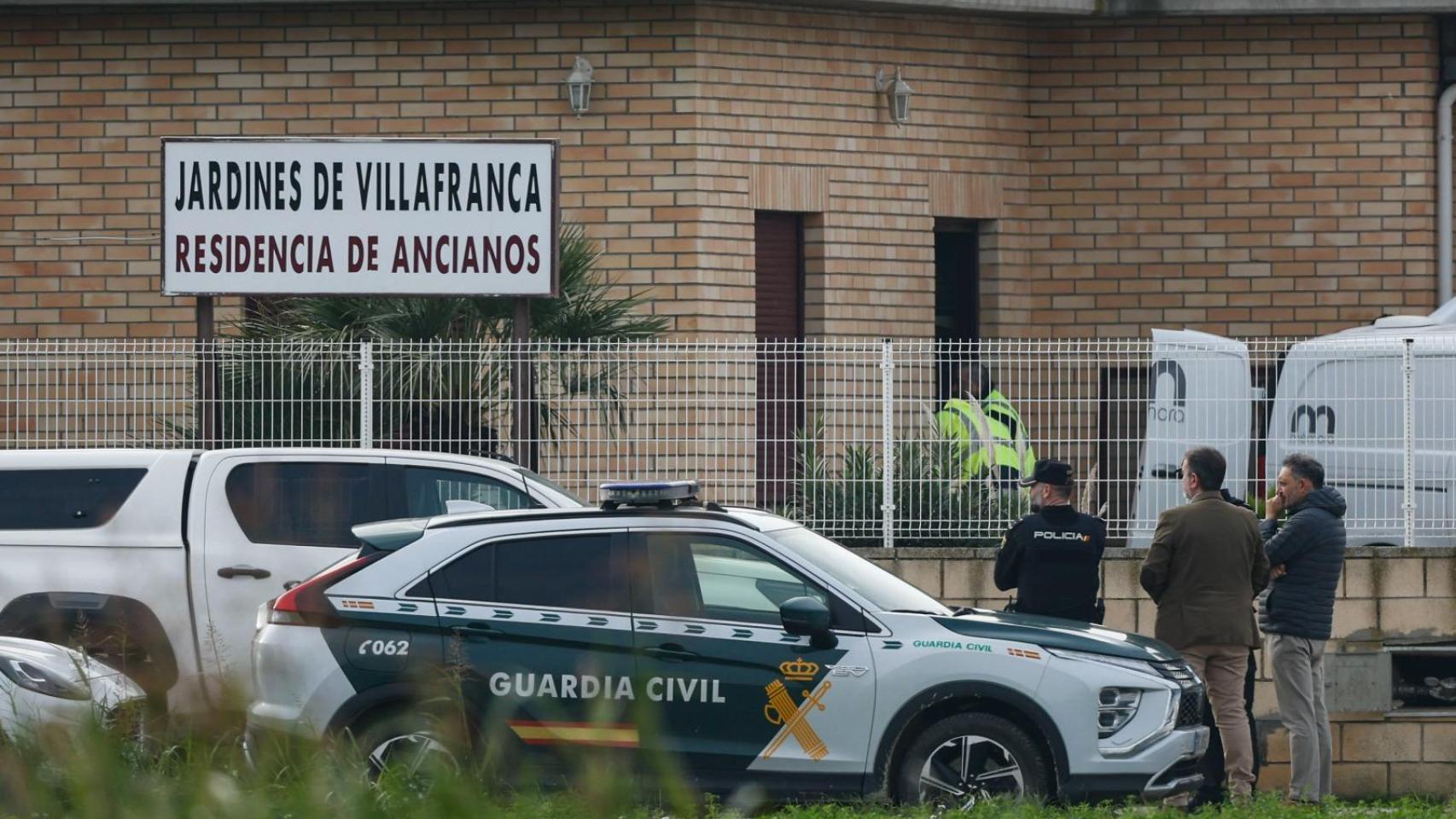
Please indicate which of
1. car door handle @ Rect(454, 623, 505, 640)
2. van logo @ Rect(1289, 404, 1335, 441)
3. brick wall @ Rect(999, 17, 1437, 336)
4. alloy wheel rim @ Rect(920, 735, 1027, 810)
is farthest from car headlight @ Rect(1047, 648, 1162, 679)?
brick wall @ Rect(999, 17, 1437, 336)

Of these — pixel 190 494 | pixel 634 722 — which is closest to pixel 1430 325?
pixel 190 494

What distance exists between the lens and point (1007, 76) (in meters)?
18.2

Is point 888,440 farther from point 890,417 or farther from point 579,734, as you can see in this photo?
point 579,734

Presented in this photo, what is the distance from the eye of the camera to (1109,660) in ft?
27.6

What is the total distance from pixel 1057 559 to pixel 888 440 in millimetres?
2664

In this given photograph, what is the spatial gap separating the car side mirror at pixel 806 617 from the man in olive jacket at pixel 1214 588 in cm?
225

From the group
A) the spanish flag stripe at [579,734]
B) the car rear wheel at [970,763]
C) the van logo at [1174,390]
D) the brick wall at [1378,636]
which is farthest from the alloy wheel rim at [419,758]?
the van logo at [1174,390]

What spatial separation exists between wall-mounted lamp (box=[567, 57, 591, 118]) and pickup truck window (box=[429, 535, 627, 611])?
8.35 metres

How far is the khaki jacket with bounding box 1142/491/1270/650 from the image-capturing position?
9.73 metres

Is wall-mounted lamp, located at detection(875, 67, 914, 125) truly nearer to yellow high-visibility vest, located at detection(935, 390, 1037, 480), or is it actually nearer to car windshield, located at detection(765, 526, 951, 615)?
yellow high-visibility vest, located at detection(935, 390, 1037, 480)

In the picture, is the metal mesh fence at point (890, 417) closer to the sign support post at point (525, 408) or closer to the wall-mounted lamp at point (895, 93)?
the sign support post at point (525, 408)

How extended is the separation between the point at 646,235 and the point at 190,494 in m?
6.67

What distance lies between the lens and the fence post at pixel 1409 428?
40.2 ft

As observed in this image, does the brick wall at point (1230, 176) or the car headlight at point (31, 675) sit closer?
the car headlight at point (31, 675)
